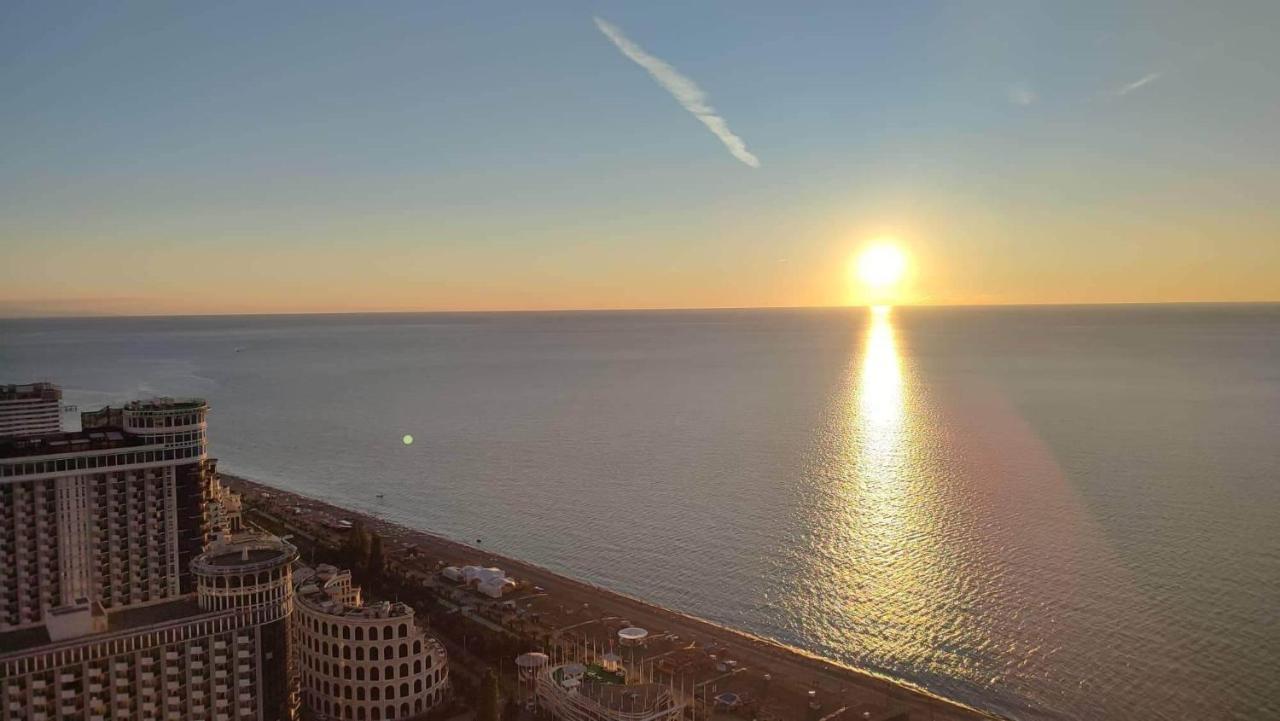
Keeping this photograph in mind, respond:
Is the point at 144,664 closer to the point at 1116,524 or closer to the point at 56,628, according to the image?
the point at 56,628

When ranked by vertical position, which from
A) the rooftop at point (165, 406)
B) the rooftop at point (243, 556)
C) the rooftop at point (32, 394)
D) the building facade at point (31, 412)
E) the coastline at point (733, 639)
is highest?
the rooftop at point (165, 406)

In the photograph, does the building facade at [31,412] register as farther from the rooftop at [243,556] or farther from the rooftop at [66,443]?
the rooftop at [243,556]

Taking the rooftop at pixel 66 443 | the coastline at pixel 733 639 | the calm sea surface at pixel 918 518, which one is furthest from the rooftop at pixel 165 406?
the calm sea surface at pixel 918 518

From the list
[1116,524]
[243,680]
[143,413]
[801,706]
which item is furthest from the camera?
[1116,524]

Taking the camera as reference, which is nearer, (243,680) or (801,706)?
(243,680)

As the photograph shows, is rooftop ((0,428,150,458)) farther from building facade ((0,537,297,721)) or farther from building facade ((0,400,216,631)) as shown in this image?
building facade ((0,537,297,721))

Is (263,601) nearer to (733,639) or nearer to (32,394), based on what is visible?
(733,639)

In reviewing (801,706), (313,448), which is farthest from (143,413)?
(313,448)
